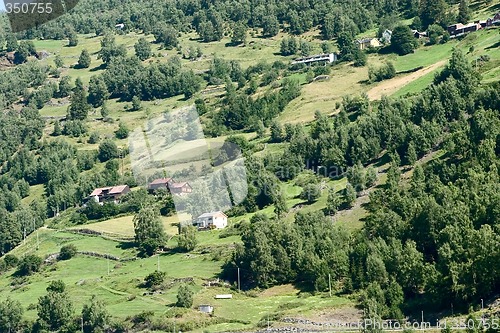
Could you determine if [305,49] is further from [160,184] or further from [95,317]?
[95,317]

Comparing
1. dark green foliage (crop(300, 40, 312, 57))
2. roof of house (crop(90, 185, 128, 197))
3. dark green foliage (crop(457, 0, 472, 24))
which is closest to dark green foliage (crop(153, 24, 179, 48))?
dark green foliage (crop(300, 40, 312, 57))

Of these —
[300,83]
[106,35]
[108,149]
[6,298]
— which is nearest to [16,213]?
[108,149]

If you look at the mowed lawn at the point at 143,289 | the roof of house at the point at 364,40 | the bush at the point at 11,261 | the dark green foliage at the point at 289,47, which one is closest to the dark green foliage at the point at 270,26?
the dark green foliage at the point at 289,47

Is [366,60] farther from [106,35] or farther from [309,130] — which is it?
[106,35]

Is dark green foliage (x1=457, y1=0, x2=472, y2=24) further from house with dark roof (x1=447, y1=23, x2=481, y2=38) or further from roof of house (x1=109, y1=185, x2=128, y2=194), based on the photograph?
roof of house (x1=109, y1=185, x2=128, y2=194)

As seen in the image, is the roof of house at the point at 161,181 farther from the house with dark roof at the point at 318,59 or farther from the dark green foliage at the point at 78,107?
the house with dark roof at the point at 318,59

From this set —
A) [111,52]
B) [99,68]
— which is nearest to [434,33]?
[111,52]
